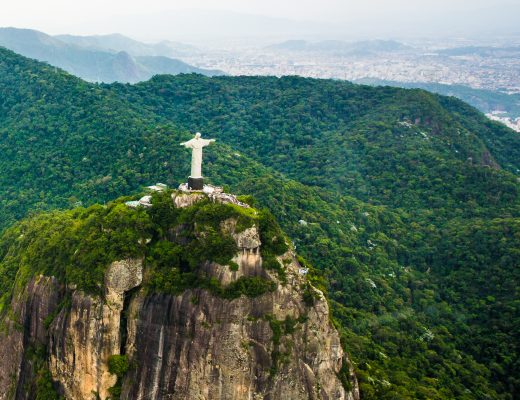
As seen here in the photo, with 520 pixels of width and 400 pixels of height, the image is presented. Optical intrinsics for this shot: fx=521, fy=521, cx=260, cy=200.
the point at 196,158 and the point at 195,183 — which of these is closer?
the point at 196,158

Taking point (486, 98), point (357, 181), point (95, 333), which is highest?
point (95, 333)

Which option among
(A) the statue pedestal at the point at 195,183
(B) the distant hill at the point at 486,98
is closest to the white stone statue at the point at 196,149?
(A) the statue pedestal at the point at 195,183

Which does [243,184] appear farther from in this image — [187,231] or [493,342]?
[187,231]

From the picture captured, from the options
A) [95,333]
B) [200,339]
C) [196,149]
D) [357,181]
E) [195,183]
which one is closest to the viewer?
[200,339]

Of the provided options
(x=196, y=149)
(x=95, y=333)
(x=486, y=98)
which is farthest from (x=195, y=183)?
(x=486, y=98)

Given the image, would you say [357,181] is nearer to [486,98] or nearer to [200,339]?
[200,339]
